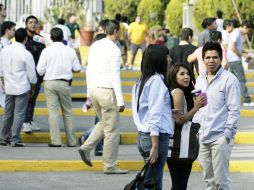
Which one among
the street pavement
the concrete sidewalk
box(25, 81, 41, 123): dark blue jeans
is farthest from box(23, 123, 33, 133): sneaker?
the street pavement

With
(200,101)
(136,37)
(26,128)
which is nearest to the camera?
(200,101)

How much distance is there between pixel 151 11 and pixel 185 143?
3611 cm

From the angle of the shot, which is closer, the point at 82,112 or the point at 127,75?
the point at 82,112

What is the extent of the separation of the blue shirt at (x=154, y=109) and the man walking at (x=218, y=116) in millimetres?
884

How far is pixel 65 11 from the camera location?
3872 cm

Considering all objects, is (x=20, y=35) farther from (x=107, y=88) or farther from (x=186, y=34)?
(x=186, y=34)

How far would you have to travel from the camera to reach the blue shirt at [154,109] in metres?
9.02

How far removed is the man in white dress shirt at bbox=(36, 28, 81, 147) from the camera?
15039mm

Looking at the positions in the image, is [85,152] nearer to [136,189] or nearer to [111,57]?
[111,57]

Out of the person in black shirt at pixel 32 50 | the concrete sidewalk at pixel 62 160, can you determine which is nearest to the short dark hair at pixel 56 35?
the person in black shirt at pixel 32 50

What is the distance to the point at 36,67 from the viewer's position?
1555 cm

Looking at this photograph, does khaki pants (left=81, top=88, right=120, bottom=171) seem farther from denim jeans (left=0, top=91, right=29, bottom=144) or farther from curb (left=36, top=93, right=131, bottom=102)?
curb (left=36, top=93, right=131, bottom=102)

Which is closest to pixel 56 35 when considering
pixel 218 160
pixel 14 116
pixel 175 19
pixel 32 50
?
pixel 14 116

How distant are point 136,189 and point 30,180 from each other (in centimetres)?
434
